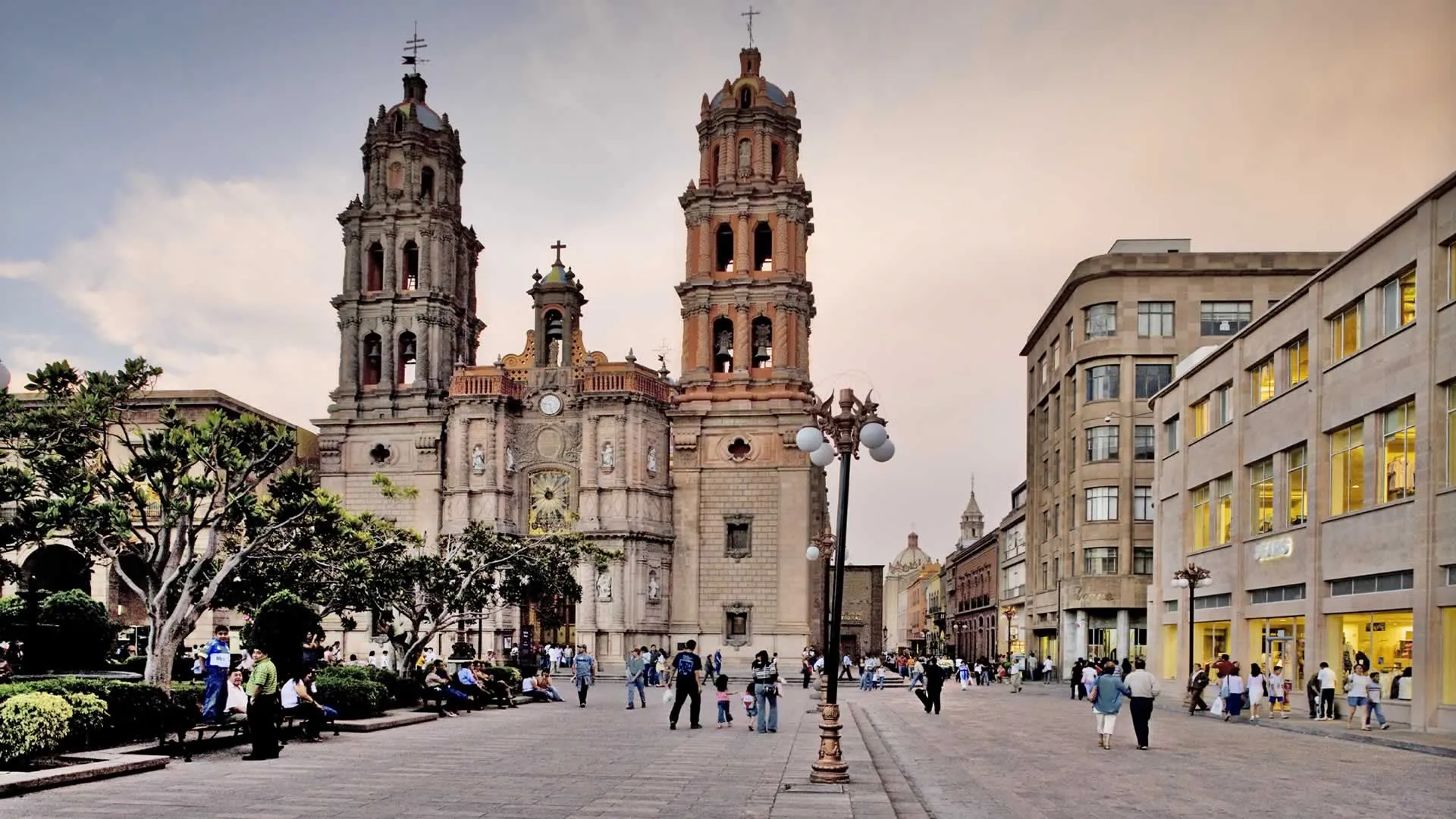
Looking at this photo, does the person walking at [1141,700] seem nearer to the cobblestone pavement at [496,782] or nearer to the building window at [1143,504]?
the cobblestone pavement at [496,782]

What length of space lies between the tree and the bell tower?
45.0 meters

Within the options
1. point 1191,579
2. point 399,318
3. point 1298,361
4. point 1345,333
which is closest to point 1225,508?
point 1191,579

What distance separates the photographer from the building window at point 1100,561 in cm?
6000

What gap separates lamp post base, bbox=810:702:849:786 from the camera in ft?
54.6

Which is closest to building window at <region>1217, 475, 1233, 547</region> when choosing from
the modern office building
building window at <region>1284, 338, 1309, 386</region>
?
the modern office building

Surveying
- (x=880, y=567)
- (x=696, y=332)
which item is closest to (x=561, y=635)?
(x=696, y=332)

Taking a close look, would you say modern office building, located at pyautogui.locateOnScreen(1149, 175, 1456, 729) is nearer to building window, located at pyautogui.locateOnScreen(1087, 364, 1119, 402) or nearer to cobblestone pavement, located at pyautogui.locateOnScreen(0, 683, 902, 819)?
building window, located at pyautogui.locateOnScreen(1087, 364, 1119, 402)

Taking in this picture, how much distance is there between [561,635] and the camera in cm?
7081

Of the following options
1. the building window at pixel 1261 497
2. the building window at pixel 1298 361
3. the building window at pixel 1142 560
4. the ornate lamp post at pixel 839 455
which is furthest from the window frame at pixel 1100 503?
the ornate lamp post at pixel 839 455

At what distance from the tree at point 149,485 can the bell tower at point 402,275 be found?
45029 mm

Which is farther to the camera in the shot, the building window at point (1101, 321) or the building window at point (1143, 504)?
the building window at point (1101, 321)

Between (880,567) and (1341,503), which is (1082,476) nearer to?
(1341,503)

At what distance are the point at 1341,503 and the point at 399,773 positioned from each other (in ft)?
82.3

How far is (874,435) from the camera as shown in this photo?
17969 millimetres
